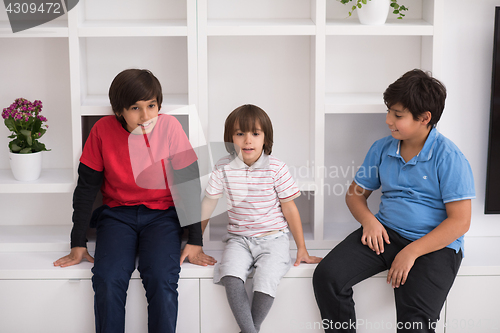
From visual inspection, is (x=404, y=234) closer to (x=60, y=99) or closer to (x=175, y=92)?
(x=175, y=92)

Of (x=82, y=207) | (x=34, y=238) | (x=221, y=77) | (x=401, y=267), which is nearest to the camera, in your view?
(x=401, y=267)

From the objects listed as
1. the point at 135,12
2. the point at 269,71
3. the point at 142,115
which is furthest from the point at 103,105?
the point at 269,71

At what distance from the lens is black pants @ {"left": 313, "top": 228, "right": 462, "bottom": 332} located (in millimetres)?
1322

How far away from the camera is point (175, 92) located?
187cm

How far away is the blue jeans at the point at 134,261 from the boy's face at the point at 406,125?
0.80 meters

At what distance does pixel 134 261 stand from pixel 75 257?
23 centimetres

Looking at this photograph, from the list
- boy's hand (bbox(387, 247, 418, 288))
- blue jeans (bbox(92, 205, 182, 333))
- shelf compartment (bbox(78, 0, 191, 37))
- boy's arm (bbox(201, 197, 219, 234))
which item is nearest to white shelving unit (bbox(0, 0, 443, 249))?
shelf compartment (bbox(78, 0, 191, 37))

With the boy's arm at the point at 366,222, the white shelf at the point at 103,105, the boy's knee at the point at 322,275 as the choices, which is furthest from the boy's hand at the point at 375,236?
the white shelf at the point at 103,105

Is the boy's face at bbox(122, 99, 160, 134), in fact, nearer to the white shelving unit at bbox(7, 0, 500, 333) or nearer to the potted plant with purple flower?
the white shelving unit at bbox(7, 0, 500, 333)

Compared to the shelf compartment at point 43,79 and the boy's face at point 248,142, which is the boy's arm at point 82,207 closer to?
the shelf compartment at point 43,79

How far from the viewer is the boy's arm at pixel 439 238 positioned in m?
1.38

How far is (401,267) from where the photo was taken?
1.39m

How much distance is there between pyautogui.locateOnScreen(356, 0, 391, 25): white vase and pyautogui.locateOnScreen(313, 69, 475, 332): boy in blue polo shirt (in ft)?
0.92

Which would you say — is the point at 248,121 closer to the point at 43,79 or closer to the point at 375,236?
the point at 375,236
